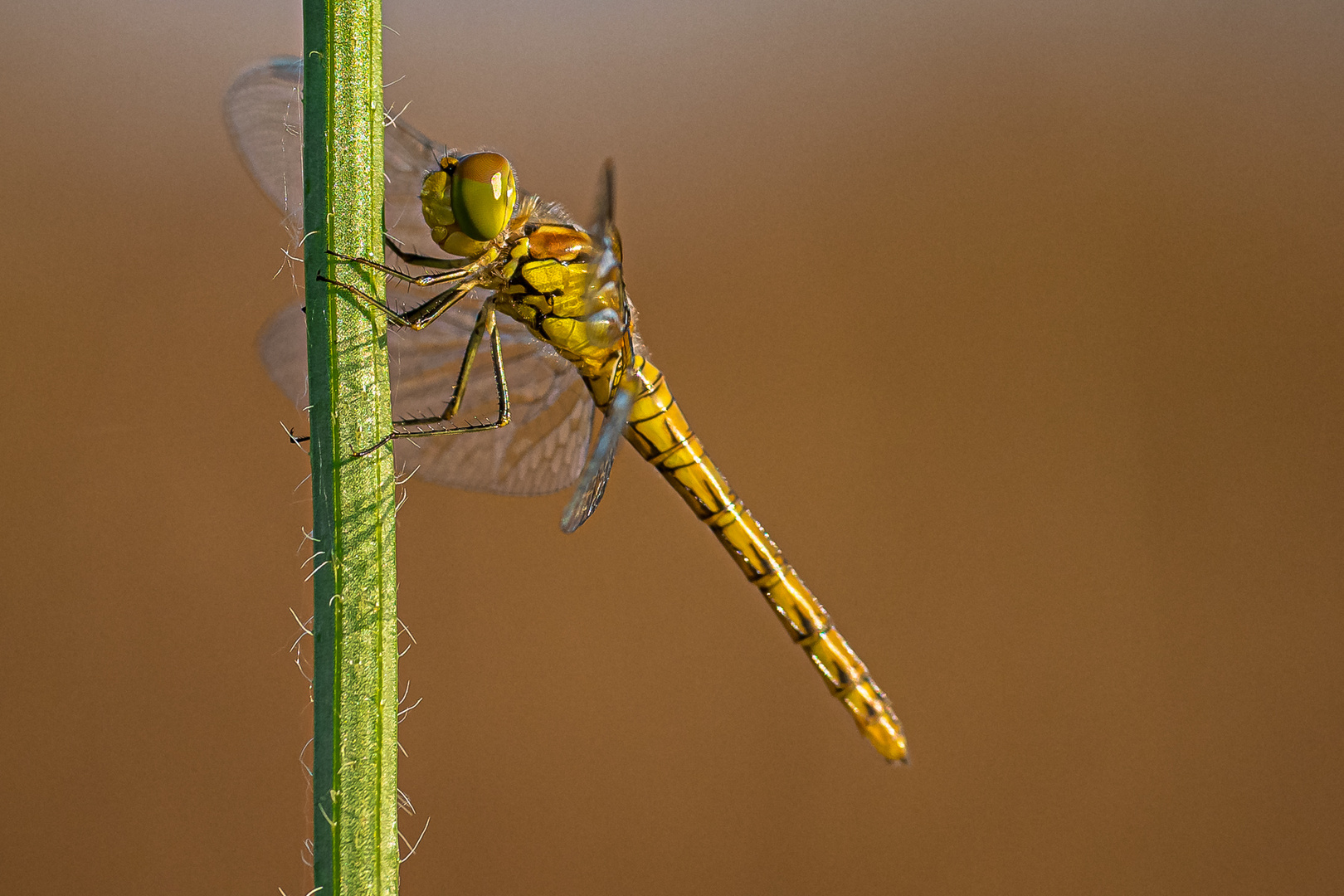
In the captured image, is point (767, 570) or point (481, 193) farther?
point (767, 570)

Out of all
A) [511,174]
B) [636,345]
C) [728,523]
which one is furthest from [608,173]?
[728,523]

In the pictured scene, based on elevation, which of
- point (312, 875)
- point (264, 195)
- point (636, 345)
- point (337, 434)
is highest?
point (264, 195)

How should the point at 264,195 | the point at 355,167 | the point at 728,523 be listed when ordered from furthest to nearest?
1. the point at 728,523
2. the point at 264,195
3. the point at 355,167

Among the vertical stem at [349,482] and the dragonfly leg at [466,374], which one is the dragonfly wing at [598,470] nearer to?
the dragonfly leg at [466,374]

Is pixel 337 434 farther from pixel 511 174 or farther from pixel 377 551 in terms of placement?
pixel 511 174

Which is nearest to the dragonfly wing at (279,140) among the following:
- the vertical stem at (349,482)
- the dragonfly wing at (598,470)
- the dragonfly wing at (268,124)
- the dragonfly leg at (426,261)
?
the dragonfly wing at (268,124)

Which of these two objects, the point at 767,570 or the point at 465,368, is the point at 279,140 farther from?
the point at 767,570

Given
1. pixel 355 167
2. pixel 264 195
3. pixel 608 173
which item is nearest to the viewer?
pixel 355 167

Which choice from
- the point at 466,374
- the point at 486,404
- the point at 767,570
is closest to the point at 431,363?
the point at 486,404

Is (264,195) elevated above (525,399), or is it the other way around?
(264,195)
